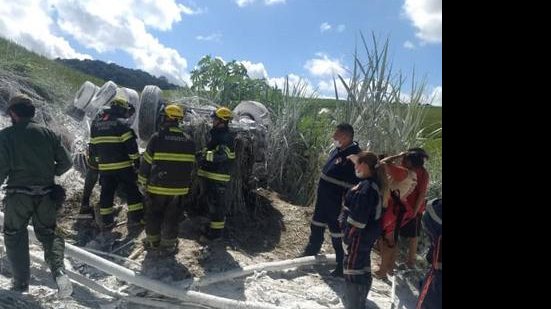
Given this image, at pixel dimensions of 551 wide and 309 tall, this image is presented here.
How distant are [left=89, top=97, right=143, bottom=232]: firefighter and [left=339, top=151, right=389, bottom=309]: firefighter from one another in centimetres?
290

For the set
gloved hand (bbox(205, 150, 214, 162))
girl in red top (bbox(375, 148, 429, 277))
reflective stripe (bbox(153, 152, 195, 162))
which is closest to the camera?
reflective stripe (bbox(153, 152, 195, 162))

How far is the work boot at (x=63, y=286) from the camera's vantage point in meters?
4.66

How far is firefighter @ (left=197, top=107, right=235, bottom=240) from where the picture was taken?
599cm

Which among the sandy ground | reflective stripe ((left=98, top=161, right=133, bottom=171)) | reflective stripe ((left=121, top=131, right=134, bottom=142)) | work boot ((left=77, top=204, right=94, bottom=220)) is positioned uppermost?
reflective stripe ((left=121, top=131, right=134, bottom=142))

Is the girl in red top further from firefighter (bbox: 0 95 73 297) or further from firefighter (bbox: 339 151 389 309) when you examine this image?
firefighter (bbox: 0 95 73 297)

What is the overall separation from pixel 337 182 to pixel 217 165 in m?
1.53

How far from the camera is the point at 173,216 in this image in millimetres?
5539

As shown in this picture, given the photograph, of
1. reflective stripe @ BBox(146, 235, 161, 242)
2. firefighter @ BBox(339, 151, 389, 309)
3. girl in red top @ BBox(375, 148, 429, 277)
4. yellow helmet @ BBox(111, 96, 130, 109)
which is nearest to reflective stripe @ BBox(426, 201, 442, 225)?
firefighter @ BBox(339, 151, 389, 309)
